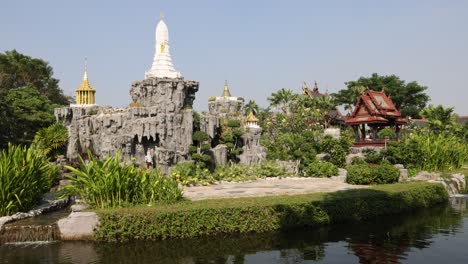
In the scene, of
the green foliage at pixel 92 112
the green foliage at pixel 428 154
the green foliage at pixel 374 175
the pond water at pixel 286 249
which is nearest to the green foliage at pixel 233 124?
the green foliage at pixel 374 175

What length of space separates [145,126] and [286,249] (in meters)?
15.7

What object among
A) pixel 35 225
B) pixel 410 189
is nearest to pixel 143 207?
pixel 35 225

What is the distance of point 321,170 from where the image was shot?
25.1m

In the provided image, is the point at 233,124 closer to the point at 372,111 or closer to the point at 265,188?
the point at 265,188

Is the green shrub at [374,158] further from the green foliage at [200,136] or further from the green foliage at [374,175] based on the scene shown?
the green foliage at [200,136]

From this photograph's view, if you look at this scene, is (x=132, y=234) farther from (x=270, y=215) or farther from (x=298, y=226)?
(x=298, y=226)

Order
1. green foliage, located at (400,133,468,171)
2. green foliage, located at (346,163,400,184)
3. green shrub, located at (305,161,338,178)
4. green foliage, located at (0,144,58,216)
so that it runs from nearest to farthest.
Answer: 1. green foliage, located at (0,144,58,216)
2. green foliage, located at (346,163,400,184)
3. green shrub, located at (305,161,338,178)
4. green foliage, located at (400,133,468,171)

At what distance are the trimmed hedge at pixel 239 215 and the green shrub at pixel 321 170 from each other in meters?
7.99

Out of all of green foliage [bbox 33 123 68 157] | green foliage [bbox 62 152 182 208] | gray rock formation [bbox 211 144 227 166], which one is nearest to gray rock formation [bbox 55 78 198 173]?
green foliage [bbox 33 123 68 157]

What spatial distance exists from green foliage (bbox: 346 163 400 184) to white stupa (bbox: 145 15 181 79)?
18.0 m

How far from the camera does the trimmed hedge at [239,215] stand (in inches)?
498

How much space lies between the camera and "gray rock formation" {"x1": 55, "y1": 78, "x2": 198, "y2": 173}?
25.5 meters

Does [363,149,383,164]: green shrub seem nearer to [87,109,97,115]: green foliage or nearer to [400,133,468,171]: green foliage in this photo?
[400,133,468,171]: green foliage

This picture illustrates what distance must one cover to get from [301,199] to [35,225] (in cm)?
886
